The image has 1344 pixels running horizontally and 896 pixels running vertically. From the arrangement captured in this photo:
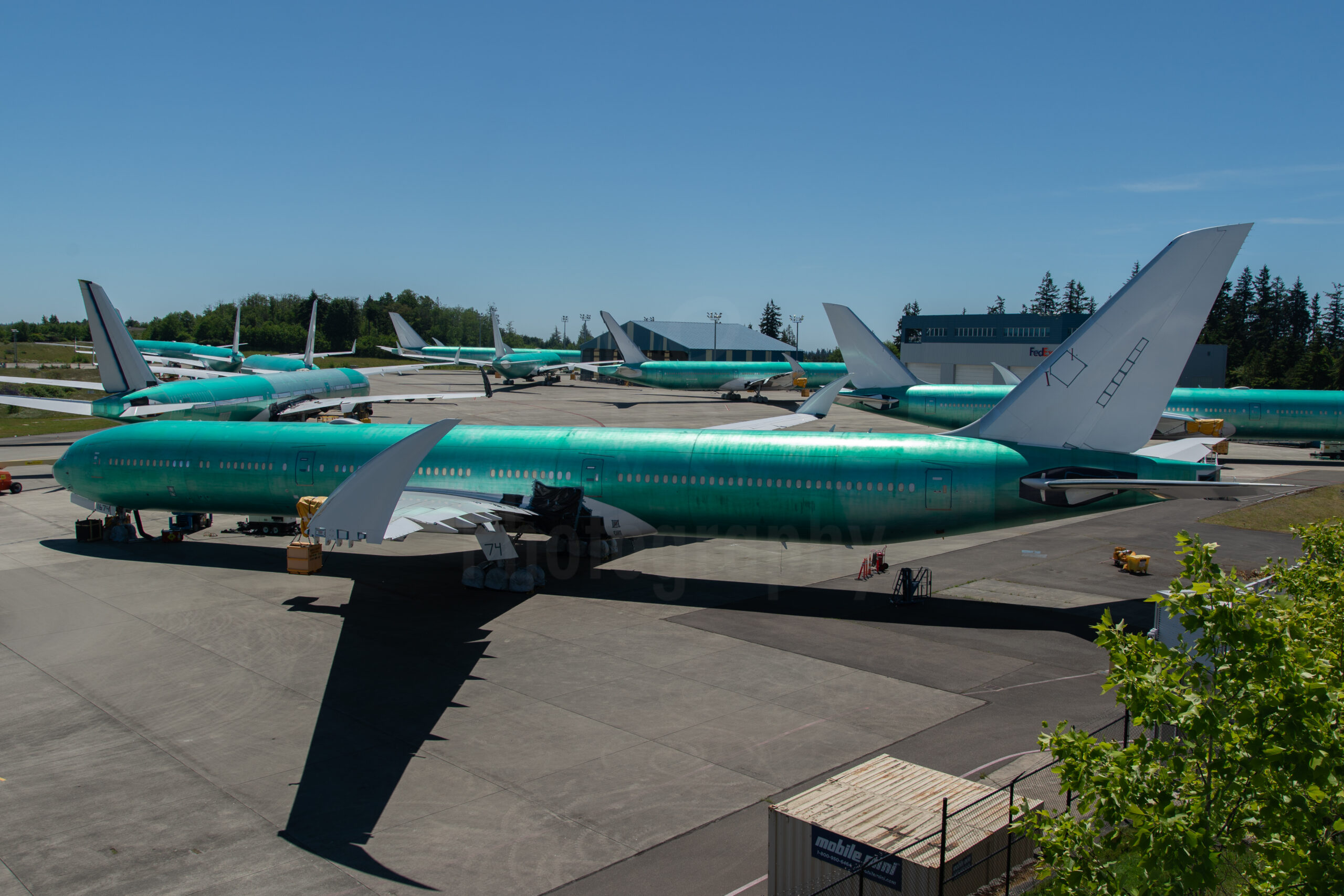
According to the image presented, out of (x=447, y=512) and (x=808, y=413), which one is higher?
(x=808, y=413)

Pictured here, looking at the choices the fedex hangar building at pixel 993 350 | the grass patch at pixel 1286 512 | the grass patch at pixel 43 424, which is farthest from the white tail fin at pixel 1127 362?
the fedex hangar building at pixel 993 350

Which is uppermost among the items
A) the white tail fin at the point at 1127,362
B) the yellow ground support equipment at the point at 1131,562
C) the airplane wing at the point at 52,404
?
the white tail fin at the point at 1127,362

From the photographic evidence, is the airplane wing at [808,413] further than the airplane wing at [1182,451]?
Yes

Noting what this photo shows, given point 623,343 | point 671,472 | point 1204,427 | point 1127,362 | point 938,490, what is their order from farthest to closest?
1. point 623,343
2. point 1204,427
3. point 671,472
4. point 938,490
5. point 1127,362

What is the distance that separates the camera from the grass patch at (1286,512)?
3988 centimetres

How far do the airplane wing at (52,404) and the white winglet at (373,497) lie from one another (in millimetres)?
30119

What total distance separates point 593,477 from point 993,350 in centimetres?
8817

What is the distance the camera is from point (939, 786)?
12.6 m

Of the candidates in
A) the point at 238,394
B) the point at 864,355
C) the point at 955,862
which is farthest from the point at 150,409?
the point at 955,862

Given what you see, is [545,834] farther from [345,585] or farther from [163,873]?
[345,585]

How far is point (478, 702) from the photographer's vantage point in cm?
1900

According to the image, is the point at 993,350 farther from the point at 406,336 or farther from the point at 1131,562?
the point at 406,336

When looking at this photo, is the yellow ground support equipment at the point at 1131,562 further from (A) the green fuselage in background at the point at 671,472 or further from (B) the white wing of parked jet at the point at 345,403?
(B) the white wing of parked jet at the point at 345,403

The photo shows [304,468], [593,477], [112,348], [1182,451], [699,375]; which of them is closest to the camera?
[1182,451]
